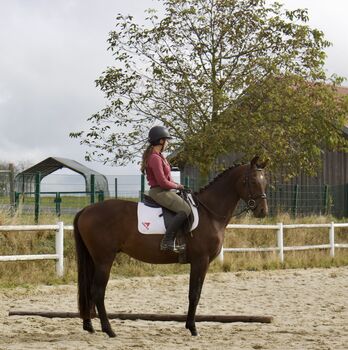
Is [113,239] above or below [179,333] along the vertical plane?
above

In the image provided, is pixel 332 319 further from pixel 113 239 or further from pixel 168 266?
pixel 168 266

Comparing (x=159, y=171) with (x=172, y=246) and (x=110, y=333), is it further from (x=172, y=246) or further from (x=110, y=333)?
(x=110, y=333)

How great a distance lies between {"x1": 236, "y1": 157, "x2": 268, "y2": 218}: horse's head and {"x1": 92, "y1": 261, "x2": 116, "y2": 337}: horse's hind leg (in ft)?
6.45

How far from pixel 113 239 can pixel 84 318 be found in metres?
1.04

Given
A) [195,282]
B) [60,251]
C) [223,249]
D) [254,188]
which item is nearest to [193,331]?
[195,282]

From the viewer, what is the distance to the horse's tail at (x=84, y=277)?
929 cm

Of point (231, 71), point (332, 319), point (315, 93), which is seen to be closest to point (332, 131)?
point (315, 93)

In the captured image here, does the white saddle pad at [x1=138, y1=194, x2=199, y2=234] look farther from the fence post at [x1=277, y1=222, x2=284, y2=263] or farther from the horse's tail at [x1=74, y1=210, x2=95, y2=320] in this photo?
the fence post at [x1=277, y1=222, x2=284, y2=263]

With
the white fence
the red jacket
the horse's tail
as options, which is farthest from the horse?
the white fence

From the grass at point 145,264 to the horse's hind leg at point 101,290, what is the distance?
4.91 m

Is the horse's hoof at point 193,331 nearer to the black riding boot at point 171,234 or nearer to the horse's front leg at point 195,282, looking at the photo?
the horse's front leg at point 195,282

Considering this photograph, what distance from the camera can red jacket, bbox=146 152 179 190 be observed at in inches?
362

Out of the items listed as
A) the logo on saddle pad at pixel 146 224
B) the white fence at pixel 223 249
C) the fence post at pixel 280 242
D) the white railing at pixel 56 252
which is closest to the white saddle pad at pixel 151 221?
the logo on saddle pad at pixel 146 224

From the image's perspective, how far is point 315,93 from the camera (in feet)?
81.0
